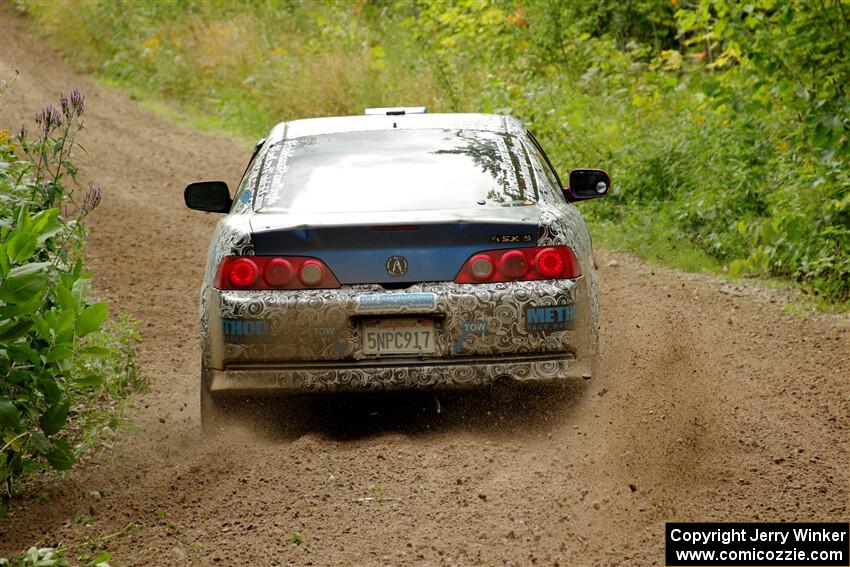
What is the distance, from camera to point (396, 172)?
6352 millimetres

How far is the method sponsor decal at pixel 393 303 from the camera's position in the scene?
5625 millimetres

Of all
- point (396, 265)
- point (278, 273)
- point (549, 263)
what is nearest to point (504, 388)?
point (549, 263)

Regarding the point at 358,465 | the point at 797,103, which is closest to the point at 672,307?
the point at 797,103

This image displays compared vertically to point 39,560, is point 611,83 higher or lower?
higher

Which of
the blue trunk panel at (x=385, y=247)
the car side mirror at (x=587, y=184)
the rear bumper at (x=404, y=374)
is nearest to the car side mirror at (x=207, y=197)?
the blue trunk panel at (x=385, y=247)

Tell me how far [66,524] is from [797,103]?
277 inches

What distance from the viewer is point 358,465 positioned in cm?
553

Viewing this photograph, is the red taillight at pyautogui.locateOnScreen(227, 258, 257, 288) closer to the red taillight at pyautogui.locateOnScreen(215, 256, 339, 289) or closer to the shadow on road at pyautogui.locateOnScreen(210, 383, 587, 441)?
the red taillight at pyautogui.locateOnScreen(215, 256, 339, 289)

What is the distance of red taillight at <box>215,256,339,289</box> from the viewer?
5.71m

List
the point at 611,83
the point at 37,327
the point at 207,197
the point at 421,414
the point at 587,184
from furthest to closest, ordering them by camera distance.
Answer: the point at 611,83, the point at 587,184, the point at 207,197, the point at 421,414, the point at 37,327

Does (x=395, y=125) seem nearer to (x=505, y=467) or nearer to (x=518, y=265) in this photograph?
(x=518, y=265)

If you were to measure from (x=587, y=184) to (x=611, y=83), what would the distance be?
952 cm

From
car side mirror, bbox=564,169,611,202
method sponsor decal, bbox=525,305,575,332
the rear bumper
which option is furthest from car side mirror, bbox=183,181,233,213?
method sponsor decal, bbox=525,305,575,332

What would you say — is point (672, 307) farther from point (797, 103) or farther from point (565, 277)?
point (565, 277)
